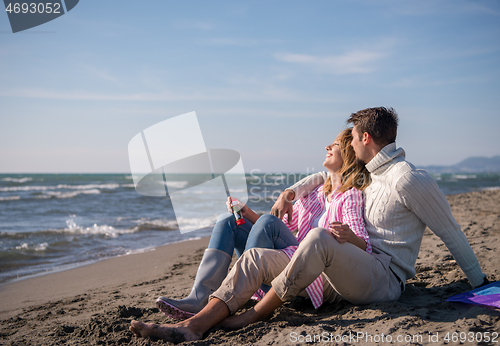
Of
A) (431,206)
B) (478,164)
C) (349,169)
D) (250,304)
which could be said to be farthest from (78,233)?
(478,164)

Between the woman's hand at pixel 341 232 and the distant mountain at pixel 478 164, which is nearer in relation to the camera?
the woman's hand at pixel 341 232

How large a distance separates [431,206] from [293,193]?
0.97 m

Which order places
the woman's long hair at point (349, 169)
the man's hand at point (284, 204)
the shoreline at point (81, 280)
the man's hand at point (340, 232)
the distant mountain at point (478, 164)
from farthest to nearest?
the distant mountain at point (478, 164) → the shoreline at point (81, 280) → the man's hand at point (284, 204) → the woman's long hair at point (349, 169) → the man's hand at point (340, 232)

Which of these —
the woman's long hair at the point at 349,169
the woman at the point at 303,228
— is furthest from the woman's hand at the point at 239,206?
the woman's long hair at the point at 349,169

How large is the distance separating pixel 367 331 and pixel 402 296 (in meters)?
0.71

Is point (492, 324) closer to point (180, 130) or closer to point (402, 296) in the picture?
point (402, 296)

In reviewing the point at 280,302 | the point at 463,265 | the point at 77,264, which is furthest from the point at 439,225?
the point at 77,264

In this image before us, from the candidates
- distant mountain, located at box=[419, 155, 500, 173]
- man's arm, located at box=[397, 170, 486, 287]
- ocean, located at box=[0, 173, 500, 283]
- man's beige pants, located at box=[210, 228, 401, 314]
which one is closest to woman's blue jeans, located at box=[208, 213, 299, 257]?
man's beige pants, located at box=[210, 228, 401, 314]

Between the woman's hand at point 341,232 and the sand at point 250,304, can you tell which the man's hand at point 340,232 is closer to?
the woman's hand at point 341,232

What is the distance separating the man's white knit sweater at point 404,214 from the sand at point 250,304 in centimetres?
28

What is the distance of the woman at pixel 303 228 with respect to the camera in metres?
2.10

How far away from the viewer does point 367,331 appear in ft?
5.85

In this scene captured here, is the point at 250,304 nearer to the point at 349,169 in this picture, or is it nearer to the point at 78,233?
the point at 349,169

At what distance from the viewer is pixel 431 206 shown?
6.45 feet
